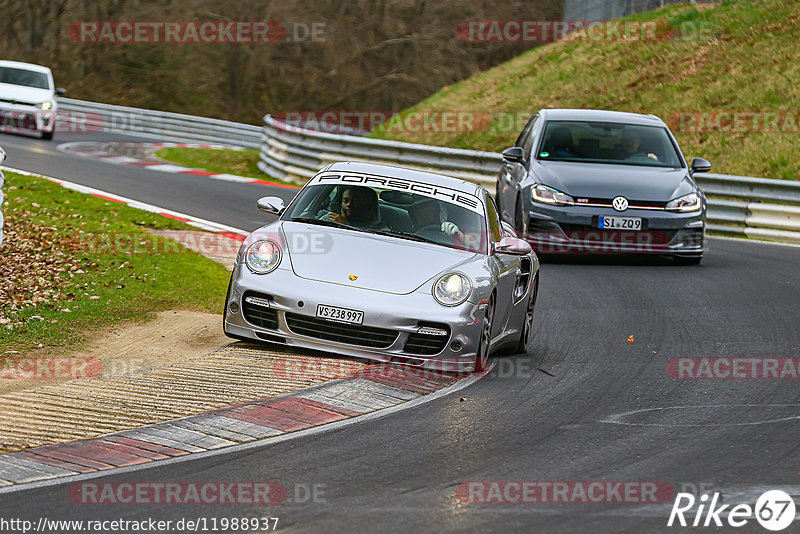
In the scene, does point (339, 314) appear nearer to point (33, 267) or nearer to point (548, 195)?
point (33, 267)

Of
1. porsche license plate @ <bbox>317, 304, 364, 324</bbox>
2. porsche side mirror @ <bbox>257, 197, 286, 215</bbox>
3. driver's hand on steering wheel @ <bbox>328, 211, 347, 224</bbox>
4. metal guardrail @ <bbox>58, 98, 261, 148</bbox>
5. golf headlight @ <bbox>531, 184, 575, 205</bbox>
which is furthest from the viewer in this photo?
metal guardrail @ <bbox>58, 98, 261, 148</bbox>

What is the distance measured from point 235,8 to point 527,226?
Result: 40.4m

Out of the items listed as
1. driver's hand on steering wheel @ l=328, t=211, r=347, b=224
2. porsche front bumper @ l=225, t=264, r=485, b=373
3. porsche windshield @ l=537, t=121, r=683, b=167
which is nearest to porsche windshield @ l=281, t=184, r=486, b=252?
driver's hand on steering wheel @ l=328, t=211, r=347, b=224

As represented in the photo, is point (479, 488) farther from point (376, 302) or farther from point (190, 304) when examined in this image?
point (190, 304)

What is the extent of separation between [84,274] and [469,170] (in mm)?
11686

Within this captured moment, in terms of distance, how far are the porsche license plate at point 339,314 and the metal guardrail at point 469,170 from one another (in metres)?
12.3

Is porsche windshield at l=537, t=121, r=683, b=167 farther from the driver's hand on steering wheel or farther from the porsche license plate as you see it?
the porsche license plate

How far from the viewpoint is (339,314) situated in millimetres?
8094

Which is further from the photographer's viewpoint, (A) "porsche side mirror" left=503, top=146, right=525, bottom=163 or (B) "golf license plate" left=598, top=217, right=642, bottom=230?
(A) "porsche side mirror" left=503, top=146, right=525, bottom=163

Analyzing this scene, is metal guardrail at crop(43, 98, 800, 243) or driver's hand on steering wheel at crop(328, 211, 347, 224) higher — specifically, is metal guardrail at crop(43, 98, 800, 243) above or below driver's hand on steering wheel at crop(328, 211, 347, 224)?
below

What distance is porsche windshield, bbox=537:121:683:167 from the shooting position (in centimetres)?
1507

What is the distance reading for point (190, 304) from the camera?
10.8 metres

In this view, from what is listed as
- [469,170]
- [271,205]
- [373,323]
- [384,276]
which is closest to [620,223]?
[271,205]

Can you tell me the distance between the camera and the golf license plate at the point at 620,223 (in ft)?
46.0
